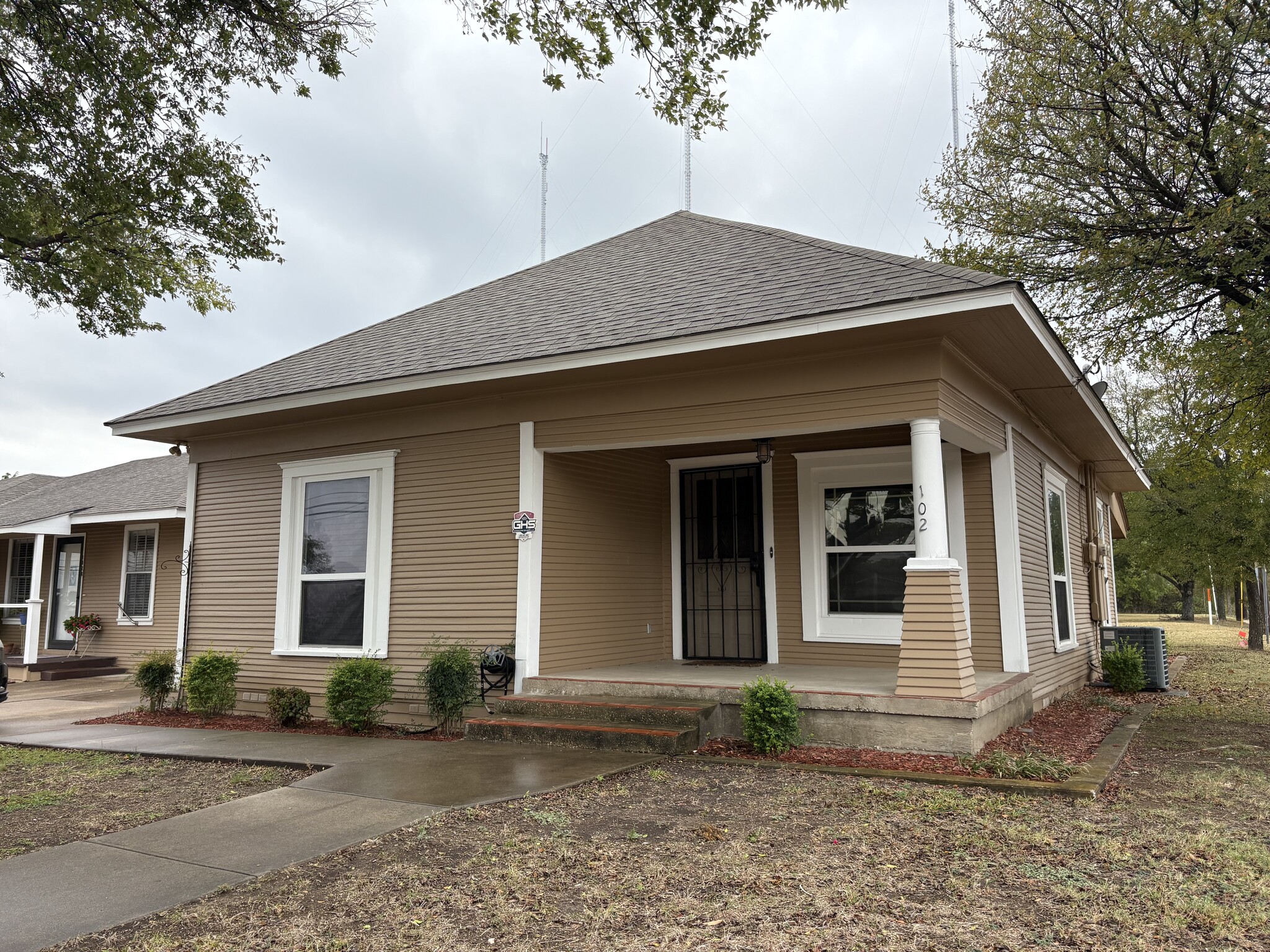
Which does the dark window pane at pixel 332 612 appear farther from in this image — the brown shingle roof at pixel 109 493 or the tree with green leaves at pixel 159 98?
the brown shingle roof at pixel 109 493

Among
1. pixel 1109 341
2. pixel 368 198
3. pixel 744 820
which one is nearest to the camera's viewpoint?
pixel 744 820

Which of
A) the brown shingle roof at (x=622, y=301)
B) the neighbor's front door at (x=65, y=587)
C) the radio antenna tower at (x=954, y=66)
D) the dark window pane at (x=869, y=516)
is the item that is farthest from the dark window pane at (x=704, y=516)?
the neighbor's front door at (x=65, y=587)

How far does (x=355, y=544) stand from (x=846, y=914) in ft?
22.0

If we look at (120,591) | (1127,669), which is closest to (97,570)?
(120,591)

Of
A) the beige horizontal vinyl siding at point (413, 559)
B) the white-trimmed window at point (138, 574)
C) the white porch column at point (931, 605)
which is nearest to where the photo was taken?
the white porch column at point (931, 605)

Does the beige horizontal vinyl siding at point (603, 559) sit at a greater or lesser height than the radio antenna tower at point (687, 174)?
lesser

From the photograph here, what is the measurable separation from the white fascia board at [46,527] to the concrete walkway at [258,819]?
8.69m

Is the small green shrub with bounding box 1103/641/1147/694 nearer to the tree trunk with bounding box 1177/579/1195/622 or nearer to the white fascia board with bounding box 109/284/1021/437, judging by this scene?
the white fascia board with bounding box 109/284/1021/437

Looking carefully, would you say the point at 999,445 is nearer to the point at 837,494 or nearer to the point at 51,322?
the point at 837,494

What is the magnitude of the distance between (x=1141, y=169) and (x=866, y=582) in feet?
16.7

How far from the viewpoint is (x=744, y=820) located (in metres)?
4.57

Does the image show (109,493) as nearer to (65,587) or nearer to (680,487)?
(65,587)

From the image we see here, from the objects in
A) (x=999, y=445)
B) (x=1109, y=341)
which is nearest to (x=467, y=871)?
(x=999, y=445)

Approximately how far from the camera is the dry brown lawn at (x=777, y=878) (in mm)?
3086
